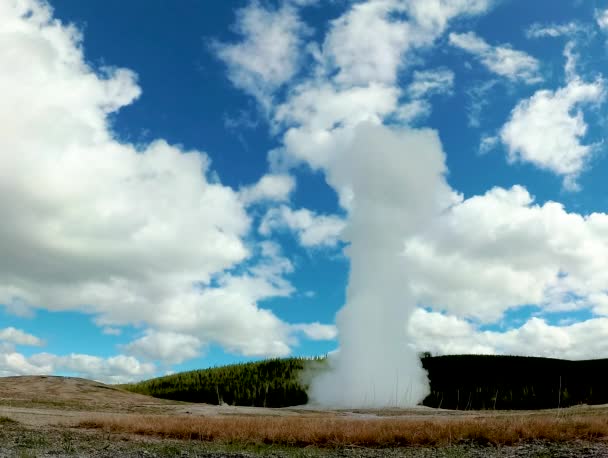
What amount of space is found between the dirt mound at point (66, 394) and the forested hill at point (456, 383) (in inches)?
605

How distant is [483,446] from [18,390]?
187 ft

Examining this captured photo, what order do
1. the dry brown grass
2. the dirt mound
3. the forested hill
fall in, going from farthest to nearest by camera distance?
the forested hill
the dirt mound
the dry brown grass

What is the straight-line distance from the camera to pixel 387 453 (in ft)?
75.6

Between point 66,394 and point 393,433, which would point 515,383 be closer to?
point 66,394

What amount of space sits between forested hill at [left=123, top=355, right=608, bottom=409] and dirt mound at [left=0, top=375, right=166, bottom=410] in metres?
15.4

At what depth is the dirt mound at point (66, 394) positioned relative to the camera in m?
54.7

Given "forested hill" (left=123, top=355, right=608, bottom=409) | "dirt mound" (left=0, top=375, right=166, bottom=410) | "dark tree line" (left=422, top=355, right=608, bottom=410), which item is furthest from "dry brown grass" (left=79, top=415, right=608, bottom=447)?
"forested hill" (left=123, top=355, right=608, bottom=409)

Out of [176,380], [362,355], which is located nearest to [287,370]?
[176,380]

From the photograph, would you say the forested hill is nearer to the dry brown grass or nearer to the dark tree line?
the dark tree line

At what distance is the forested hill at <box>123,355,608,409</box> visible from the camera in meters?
81.8

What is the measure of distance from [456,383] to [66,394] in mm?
55989

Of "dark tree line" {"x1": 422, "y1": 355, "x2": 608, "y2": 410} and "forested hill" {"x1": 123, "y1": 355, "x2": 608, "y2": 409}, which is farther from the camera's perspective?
"forested hill" {"x1": 123, "y1": 355, "x2": 608, "y2": 409}

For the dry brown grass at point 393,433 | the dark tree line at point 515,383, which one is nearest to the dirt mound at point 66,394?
the dry brown grass at point 393,433

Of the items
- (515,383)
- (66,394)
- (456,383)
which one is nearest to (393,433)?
(66,394)
